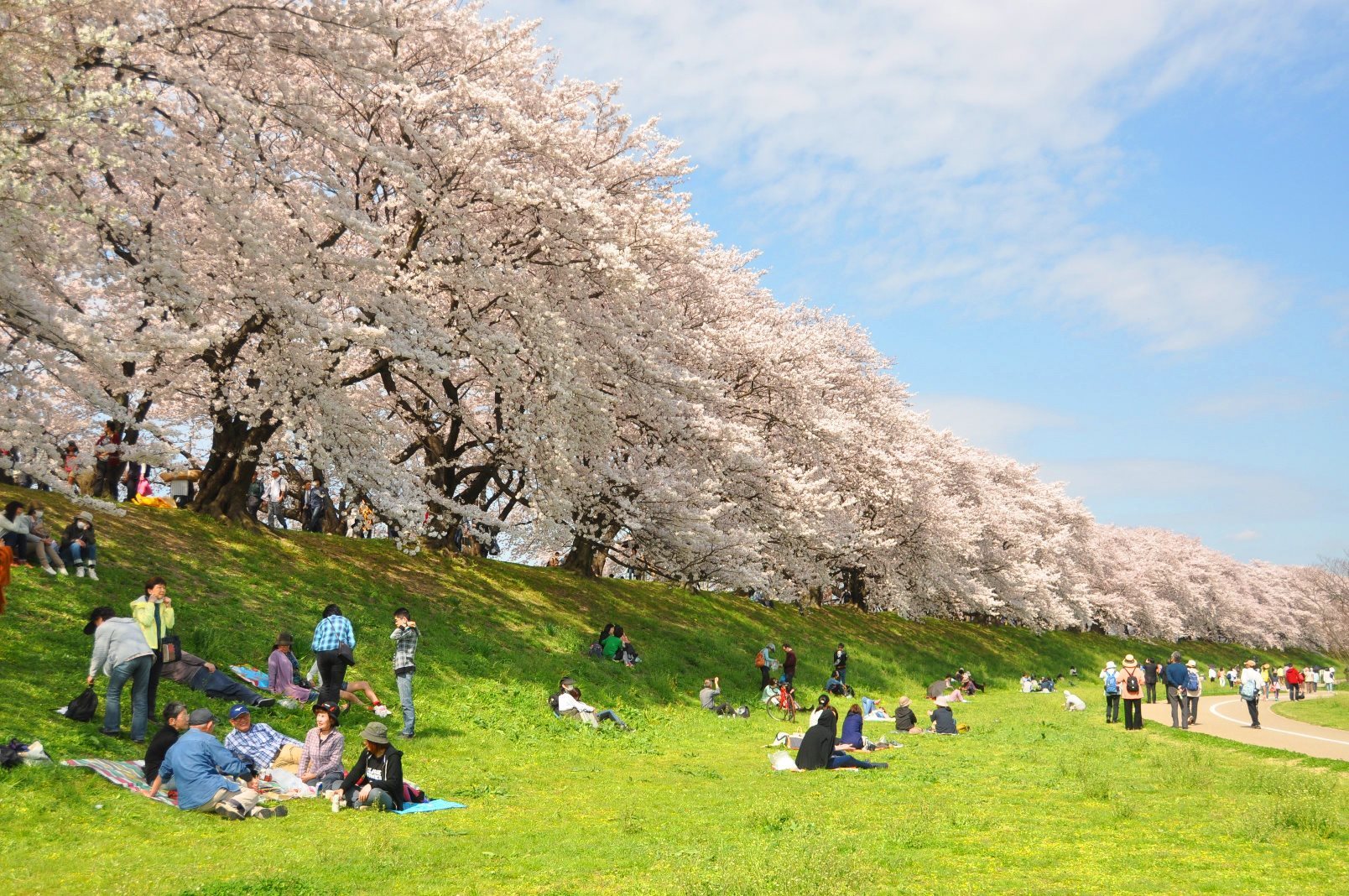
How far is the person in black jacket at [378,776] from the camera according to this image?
12.1 metres

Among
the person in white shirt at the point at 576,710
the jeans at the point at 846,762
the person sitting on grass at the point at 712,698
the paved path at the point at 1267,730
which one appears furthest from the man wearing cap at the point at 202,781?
the paved path at the point at 1267,730

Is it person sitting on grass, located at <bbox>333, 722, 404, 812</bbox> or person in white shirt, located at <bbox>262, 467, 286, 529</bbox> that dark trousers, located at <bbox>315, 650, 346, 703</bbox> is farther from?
person in white shirt, located at <bbox>262, 467, 286, 529</bbox>

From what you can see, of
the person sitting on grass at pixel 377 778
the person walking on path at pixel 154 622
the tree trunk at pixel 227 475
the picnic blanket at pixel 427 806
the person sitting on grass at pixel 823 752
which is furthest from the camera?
the tree trunk at pixel 227 475

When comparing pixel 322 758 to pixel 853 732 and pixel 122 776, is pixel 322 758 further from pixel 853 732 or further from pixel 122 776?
pixel 853 732

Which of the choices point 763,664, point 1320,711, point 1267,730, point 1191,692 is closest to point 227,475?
point 763,664

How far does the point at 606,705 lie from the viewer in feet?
74.3

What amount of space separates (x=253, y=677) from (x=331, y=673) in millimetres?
1852

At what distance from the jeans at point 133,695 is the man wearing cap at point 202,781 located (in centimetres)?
179

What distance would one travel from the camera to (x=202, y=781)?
11289 millimetres

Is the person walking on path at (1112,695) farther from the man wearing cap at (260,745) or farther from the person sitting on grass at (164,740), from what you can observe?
the person sitting on grass at (164,740)

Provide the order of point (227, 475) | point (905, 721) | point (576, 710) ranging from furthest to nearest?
1. point (227, 475)
2. point (905, 721)
3. point (576, 710)

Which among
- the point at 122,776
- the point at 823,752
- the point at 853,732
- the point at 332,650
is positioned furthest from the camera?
the point at 853,732

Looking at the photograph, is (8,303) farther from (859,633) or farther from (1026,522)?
(1026,522)

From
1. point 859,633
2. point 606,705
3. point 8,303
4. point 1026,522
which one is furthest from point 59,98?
point 1026,522
